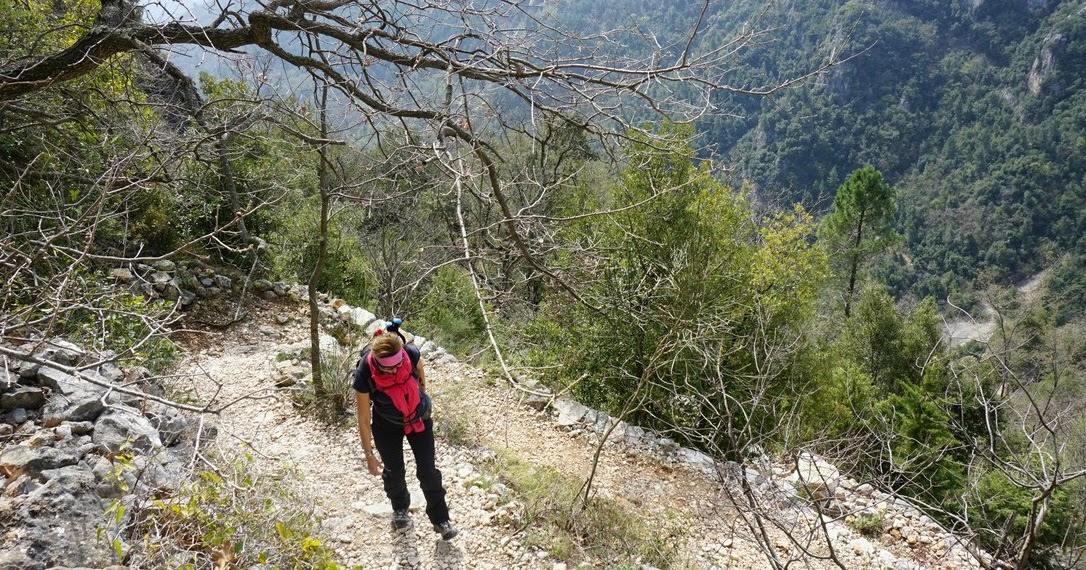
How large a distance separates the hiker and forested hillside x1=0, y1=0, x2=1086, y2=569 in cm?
54

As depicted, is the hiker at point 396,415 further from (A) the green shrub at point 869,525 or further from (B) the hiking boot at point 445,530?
(A) the green shrub at point 869,525

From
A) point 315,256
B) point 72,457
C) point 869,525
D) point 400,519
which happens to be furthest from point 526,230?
point 315,256

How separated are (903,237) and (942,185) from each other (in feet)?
166

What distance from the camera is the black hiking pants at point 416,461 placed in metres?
3.38

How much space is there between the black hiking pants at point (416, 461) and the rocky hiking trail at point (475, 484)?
0.95 feet

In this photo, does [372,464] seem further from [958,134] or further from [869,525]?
[958,134]

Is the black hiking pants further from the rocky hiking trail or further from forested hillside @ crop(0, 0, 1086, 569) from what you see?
forested hillside @ crop(0, 0, 1086, 569)

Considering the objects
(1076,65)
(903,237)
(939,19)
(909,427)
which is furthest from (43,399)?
(939,19)

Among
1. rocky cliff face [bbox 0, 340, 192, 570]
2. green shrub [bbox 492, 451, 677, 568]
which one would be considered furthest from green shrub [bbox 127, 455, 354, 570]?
green shrub [bbox 492, 451, 677, 568]

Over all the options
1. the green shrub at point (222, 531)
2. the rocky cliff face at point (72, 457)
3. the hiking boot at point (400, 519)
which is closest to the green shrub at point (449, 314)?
the hiking boot at point (400, 519)

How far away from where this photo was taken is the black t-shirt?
3.21 meters

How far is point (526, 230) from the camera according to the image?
8.95 feet

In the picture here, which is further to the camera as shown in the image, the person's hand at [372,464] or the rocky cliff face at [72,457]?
the person's hand at [372,464]

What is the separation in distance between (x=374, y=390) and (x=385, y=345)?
1.10 feet
